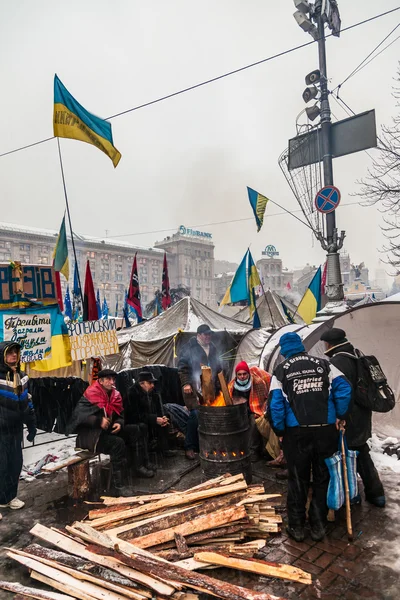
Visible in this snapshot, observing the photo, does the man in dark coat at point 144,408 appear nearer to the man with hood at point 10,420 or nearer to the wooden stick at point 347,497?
the man with hood at point 10,420

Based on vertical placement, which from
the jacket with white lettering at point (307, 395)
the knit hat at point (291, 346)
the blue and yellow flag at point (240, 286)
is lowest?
the jacket with white lettering at point (307, 395)

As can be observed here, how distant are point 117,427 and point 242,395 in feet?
6.50

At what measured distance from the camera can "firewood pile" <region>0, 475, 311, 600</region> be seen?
11.0 feet

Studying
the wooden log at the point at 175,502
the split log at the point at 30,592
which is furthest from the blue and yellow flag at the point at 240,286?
the split log at the point at 30,592

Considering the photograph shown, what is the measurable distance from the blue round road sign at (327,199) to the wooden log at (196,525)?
6.72m

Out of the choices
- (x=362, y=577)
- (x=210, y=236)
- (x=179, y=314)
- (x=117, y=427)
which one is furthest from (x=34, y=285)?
(x=210, y=236)

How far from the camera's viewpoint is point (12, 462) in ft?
17.3

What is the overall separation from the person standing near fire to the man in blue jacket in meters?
1.99

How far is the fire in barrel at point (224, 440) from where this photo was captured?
5418mm

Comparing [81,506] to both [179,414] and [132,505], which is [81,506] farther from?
[179,414]

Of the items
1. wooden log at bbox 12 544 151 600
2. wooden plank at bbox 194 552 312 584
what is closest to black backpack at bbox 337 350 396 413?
wooden plank at bbox 194 552 312 584

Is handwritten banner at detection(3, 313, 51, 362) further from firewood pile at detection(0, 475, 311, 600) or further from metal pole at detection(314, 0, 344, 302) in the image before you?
metal pole at detection(314, 0, 344, 302)

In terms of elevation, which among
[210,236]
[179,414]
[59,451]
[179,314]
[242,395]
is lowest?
[59,451]

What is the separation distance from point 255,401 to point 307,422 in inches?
104
